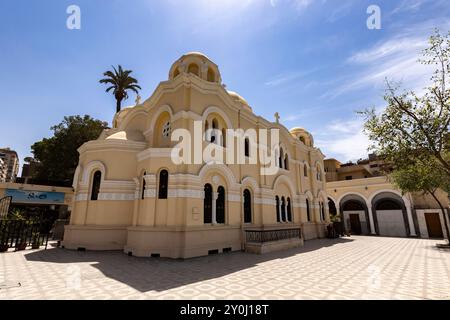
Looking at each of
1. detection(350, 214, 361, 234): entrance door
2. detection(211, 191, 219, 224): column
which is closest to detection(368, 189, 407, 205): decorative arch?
detection(350, 214, 361, 234): entrance door

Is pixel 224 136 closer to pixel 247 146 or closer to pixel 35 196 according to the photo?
pixel 247 146

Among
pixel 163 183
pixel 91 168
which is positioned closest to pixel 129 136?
pixel 91 168

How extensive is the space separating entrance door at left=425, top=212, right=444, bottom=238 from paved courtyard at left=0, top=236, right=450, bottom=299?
656 inches

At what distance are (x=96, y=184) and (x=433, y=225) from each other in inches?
1158

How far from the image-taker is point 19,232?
12.2 m

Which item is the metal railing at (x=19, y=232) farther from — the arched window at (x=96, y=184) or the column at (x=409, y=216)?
the column at (x=409, y=216)

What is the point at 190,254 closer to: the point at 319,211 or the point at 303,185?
the point at 303,185

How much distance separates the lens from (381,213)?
24828 mm

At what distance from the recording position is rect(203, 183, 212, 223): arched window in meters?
11.6

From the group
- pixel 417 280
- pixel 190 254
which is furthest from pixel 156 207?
pixel 417 280

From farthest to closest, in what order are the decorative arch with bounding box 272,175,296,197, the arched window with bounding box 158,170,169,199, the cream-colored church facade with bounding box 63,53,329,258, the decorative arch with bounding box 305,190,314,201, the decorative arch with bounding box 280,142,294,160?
the decorative arch with bounding box 305,190,314,201
the decorative arch with bounding box 280,142,294,160
the decorative arch with bounding box 272,175,296,197
the arched window with bounding box 158,170,169,199
the cream-colored church facade with bounding box 63,53,329,258

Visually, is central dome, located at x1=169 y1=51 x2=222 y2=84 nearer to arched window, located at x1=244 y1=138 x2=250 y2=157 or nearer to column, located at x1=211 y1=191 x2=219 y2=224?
arched window, located at x1=244 y1=138 x2=250 y2=157

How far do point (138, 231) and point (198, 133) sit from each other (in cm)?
547

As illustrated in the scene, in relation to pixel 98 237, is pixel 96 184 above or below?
above
